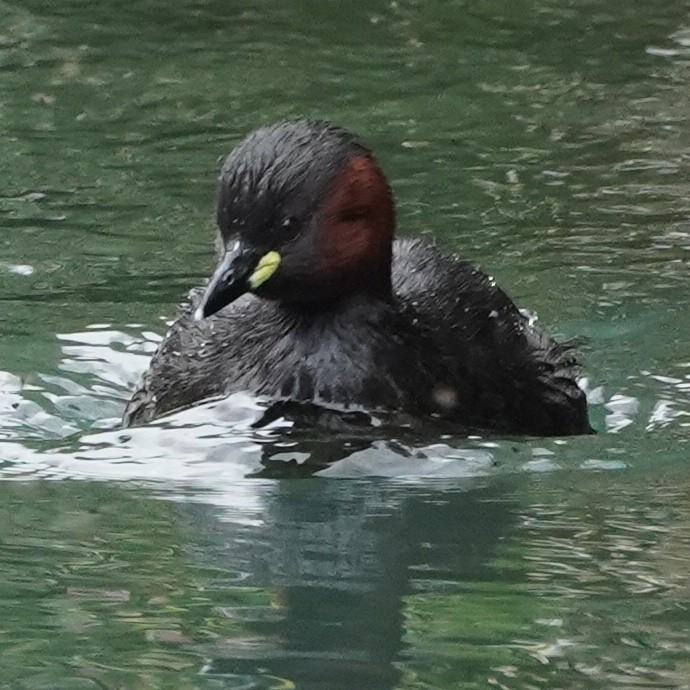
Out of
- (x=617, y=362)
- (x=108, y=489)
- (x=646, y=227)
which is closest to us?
(x=108, y=489)

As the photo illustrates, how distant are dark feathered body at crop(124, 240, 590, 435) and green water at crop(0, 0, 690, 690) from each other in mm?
183

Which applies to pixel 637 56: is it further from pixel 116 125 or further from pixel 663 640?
pixel 663 640

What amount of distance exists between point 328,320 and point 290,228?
0.47 meters

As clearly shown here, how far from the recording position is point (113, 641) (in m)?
5.20

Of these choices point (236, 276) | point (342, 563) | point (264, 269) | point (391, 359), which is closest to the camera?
point (342, 563)

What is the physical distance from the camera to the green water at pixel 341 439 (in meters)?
5.26

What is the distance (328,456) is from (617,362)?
2478 millimetres

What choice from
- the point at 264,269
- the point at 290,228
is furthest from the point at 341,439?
the point at 290,228

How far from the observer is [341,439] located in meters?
7.27

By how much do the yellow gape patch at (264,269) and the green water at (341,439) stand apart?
0.54 metres

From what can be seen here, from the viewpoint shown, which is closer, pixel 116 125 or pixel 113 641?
pixel 113 641

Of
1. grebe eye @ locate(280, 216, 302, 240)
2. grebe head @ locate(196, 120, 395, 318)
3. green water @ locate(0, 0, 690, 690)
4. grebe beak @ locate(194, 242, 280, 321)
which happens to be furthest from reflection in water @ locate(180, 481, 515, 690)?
grebe eye @ locate(280, 216, 302, 240)

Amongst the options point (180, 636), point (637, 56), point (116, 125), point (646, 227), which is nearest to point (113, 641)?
point (180, 636)

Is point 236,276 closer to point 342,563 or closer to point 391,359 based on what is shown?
point 391,359
